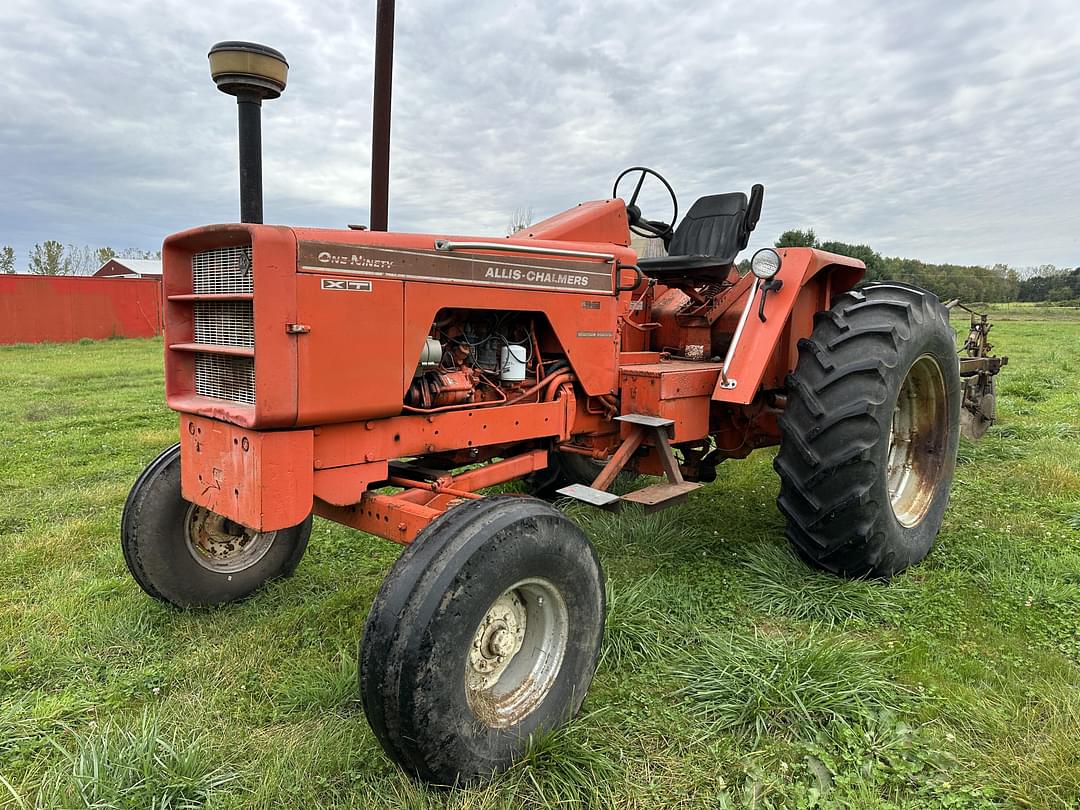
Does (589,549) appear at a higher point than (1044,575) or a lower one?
higher

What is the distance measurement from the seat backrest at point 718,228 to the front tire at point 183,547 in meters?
3.09

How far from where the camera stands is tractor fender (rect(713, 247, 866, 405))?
139 inches

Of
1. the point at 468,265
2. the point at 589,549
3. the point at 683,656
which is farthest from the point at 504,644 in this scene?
the point at 468,265

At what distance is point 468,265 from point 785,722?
2.04 m

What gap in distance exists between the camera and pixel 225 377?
259 centimetres

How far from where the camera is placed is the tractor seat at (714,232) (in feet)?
13.9

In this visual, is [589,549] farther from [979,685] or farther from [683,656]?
[979,685]

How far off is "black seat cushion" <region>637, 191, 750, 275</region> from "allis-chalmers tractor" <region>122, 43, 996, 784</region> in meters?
0.23

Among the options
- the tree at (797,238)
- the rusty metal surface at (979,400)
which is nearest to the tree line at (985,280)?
the tree at (797,238)

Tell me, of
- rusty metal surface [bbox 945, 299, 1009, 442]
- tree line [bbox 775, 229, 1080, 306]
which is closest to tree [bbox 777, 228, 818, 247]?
tree line [bbox 775, 229, 1080, 306]

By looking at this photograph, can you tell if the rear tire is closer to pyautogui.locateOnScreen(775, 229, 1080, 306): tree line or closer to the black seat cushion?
the black seat cushion

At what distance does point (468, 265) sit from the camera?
279cm

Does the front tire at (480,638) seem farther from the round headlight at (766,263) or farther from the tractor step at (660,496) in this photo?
the round headlight at (766,263)

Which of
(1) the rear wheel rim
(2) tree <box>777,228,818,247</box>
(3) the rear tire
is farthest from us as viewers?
(2) tree <box>777,228,818,247</box>
